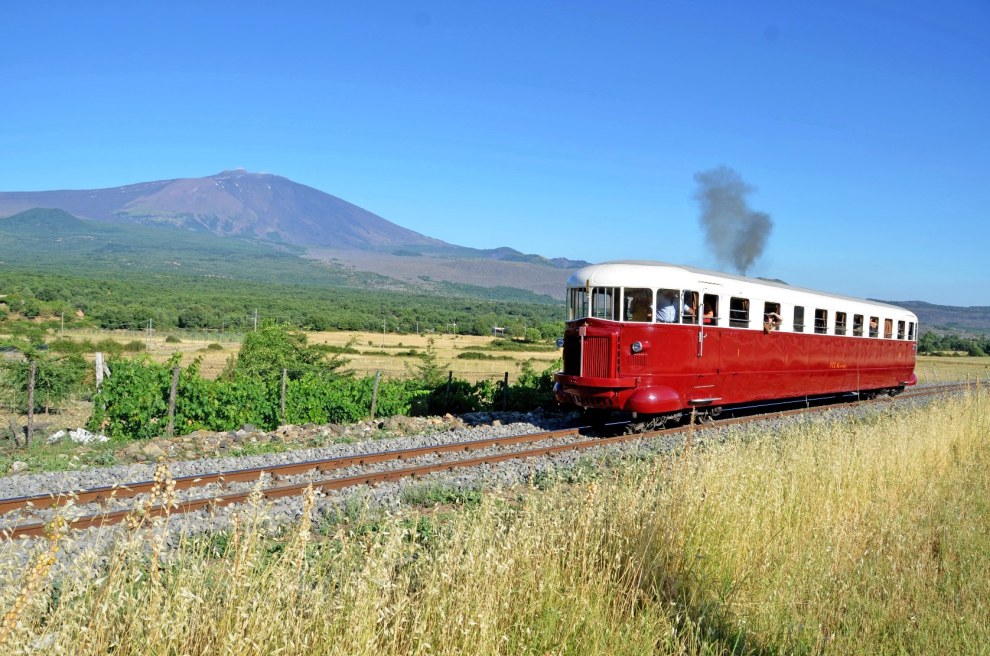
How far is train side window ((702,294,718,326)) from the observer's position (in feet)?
47.8

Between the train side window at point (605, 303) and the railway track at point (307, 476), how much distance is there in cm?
218

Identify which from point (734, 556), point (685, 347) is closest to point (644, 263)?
point (685, 347)

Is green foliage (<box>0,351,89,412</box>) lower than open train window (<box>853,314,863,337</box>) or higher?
lower

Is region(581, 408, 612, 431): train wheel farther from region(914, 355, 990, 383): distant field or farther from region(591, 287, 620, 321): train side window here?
region(914, 355, 990, 383): distant field

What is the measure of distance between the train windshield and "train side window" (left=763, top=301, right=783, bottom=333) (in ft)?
13.1

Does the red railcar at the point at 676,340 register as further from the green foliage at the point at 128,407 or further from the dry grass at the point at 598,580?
the green foliage at the point at 128,407

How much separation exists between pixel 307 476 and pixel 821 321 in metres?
13.1

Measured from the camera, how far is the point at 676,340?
13961mm

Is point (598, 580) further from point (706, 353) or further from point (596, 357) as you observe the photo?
point (706, 353)

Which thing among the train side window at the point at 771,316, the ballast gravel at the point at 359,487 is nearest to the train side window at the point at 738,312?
the train side window at the point at 771,316

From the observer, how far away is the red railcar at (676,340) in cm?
1373

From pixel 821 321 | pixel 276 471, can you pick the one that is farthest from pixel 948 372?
pixel 276 471

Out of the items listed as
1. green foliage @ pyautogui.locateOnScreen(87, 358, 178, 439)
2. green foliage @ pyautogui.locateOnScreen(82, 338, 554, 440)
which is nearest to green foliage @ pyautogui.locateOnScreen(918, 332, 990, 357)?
green foliage @ pyautogui.locateOnScreen(82, 338, 554, 440)

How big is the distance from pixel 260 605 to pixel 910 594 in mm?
4454
